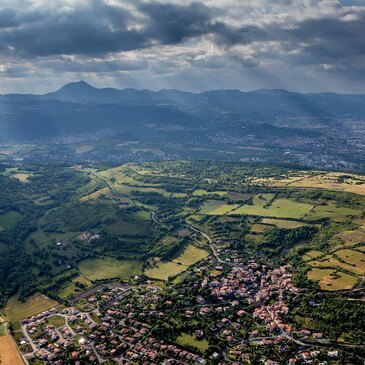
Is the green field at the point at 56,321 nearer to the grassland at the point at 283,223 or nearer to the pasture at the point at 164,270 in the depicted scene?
the pasture at the point at 164,270

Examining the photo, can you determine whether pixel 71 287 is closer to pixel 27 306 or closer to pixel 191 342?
pixel 27 306

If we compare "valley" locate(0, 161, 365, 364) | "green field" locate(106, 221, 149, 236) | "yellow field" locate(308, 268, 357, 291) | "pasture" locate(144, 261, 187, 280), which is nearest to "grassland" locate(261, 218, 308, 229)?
"valley" locate(0, 161, 365, 364)

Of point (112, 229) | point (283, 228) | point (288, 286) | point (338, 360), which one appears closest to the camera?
point (338, 360)

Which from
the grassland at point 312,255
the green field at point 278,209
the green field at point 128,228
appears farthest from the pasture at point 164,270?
the green field at point 278,209

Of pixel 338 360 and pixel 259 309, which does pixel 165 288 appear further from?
pixel 338 360

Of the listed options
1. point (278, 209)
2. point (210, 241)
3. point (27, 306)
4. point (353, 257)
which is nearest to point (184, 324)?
point (27, 306)

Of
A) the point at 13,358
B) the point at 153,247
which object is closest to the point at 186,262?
the point at 153,247

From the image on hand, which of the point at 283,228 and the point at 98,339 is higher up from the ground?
the point at 283,228
